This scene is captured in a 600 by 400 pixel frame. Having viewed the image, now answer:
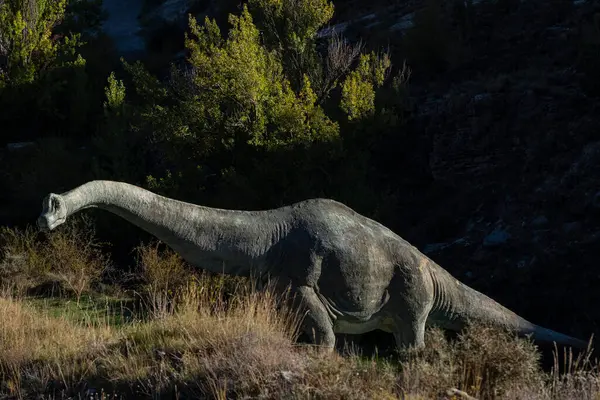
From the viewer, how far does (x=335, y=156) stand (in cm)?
1499

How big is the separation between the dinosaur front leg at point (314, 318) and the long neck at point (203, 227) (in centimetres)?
43

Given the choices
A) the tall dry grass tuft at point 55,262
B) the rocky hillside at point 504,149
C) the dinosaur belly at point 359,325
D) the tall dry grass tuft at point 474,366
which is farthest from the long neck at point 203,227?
the tall dry grass tuft at point 55,262

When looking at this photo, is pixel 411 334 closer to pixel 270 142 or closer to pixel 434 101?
pixel 270 142

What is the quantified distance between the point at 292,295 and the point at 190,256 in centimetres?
88

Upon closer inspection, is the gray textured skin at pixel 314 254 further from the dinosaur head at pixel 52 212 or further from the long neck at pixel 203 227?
the dinosaur head at pixel 52 212

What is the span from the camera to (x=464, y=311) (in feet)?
24.8

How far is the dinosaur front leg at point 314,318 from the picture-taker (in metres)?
6.38

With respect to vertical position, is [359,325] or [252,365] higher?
[359,325]

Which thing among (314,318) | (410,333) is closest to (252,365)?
(314,318)

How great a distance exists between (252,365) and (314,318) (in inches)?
24.6

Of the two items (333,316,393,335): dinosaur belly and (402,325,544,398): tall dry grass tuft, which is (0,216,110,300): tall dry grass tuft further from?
(402,325,544,398): tall dry grass tuft

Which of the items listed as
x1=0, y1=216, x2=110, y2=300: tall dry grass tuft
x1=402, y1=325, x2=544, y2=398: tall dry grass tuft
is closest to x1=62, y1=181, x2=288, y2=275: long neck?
x1=402, y1=325, x2=544, y2=398: tall dry grass tuft

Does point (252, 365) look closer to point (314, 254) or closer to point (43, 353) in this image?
point (314, 254)

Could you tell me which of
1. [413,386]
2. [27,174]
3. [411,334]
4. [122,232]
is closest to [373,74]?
[122,232]
